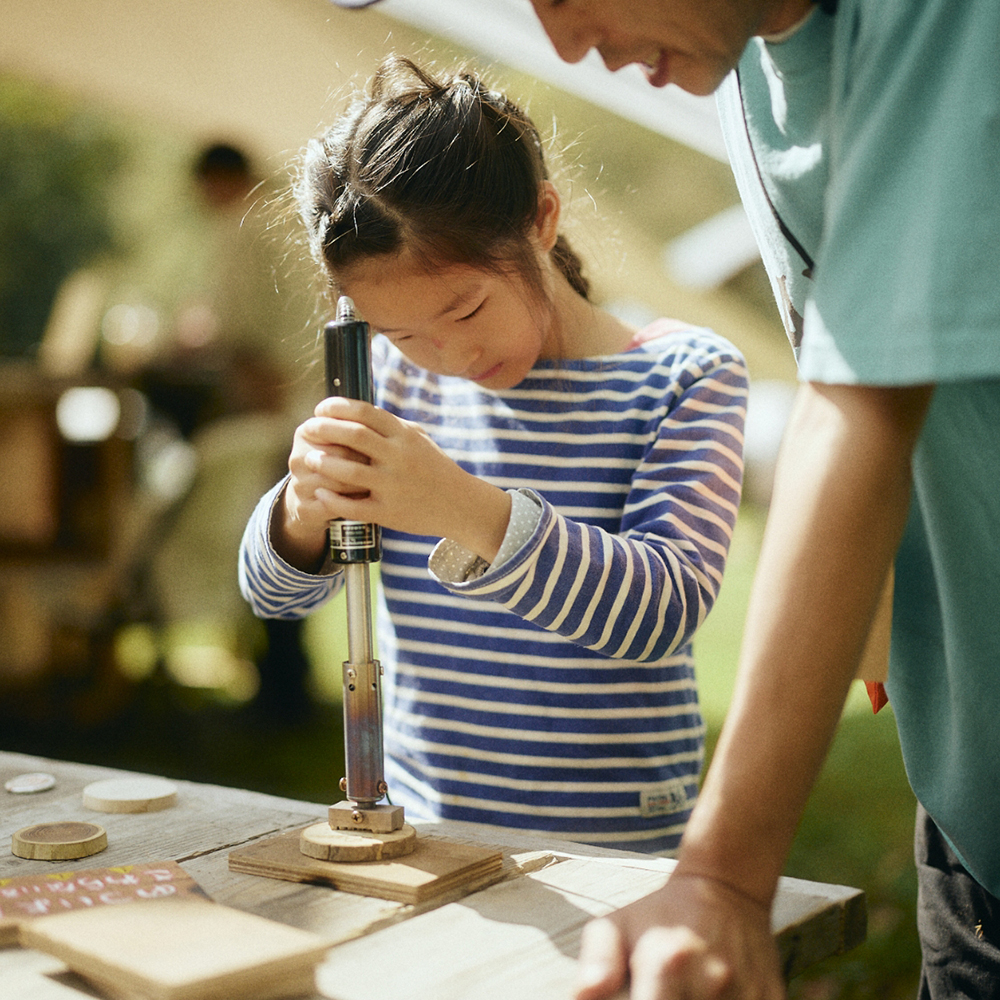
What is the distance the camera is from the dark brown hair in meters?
1.25

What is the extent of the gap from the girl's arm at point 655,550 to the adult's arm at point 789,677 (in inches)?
17.4

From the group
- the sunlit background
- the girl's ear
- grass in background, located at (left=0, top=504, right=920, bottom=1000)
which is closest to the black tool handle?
the girl's ear

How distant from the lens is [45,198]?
17812 millimetres

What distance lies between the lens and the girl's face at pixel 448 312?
122cm

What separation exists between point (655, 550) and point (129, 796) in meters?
0.58

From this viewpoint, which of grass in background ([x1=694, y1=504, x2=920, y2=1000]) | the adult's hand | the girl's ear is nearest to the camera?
the adult's hand

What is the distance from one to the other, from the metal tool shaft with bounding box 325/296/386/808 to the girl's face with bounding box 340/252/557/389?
0.24 metres

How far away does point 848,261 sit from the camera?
0.63m

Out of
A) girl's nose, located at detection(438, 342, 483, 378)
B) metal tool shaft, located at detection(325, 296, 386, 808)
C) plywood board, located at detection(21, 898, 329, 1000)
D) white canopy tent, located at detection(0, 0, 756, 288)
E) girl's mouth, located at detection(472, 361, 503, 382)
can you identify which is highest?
white canopy tent, located at detection(0, 0, 756, 288)

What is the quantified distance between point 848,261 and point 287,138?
310 centimetres

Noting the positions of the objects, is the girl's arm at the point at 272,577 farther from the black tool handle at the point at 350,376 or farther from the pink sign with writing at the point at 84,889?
the pink sign with writing at the point at 84,889

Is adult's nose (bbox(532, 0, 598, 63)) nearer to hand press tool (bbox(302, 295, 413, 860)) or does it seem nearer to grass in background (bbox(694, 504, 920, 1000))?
hand press tool (bbox(302, 295, 413, 860))

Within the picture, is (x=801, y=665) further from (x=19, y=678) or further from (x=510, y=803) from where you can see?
(x=19, y=678)

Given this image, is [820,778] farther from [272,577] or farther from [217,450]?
[272,577]
